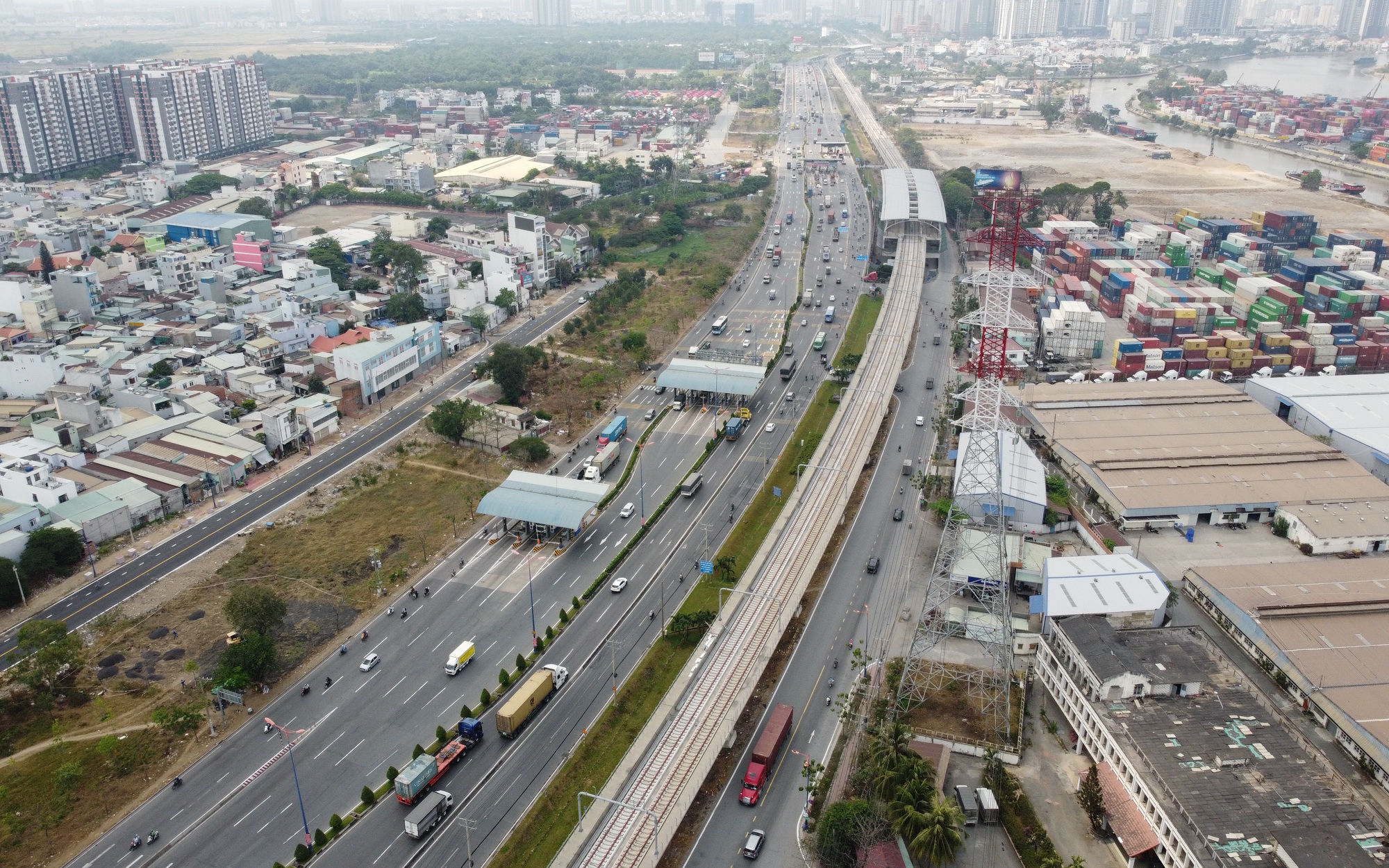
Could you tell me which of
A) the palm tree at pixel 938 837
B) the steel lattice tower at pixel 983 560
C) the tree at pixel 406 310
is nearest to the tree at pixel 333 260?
the tree at pixel 406 310

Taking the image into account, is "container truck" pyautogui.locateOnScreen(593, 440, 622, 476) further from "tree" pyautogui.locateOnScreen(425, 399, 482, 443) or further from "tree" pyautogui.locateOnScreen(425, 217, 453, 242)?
"tree" pyautogui.locateOnScreen(425, 217, 453, 242)

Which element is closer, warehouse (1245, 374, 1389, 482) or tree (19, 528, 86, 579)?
tree (19, 528, 86, 579)

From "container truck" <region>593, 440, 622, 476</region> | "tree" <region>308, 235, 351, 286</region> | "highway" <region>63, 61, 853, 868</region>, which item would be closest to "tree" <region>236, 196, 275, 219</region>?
"tree" <region>308, 235, 351, 286</region>

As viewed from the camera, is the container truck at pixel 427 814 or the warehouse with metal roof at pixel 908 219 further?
the warehouse with metal roof at pixel 908 219

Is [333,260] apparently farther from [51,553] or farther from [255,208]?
[51,553]

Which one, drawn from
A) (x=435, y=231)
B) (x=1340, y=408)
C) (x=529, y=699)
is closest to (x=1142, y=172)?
(x=1340, y=408)

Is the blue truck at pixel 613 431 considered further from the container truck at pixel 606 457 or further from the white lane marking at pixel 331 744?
the white lane marking at pixel 331 744

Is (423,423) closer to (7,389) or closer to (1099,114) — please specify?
(7,389)
